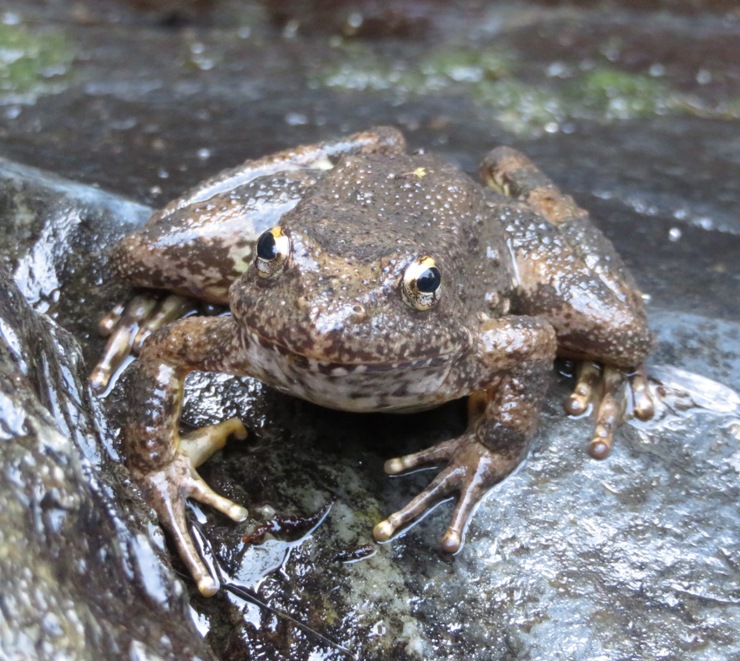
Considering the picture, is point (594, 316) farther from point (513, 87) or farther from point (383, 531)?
point (513, 87)

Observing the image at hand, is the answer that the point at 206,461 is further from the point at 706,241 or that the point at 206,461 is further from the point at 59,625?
the point at 706,241

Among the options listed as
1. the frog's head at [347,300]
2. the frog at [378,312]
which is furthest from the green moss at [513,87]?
the frog's head at [347,300]

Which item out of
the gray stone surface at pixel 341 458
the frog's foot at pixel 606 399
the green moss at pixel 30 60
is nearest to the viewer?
the gray stone surface at pixel 341 458

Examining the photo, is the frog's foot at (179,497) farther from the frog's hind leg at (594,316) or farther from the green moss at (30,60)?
the green moss at (30,60)

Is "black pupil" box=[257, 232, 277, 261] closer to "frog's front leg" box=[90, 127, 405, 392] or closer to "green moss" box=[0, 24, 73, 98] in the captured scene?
"frog's front leg" box=[90, 127, 405, 392]

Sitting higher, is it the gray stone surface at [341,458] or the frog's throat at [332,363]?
the frog's throat at [332,363]

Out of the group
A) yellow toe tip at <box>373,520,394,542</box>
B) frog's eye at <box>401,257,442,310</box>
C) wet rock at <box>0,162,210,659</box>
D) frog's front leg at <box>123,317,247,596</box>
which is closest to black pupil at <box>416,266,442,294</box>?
frog's eye at <box>401,257,442,310</box>

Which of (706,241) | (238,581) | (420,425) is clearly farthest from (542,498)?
(706,241)
